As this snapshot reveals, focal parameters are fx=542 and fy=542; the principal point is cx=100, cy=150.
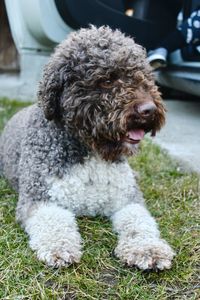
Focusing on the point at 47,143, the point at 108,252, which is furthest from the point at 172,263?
the point at 47,143

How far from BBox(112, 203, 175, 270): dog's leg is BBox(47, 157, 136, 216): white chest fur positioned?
82 millimetres

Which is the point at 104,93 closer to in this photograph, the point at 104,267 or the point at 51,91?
the point at 51,91

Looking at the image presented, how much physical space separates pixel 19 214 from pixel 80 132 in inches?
23.2

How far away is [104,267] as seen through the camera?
257 centimetres

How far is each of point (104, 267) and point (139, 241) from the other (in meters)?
0.22

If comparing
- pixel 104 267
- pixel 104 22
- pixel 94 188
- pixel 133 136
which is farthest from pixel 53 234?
pixel 104 22

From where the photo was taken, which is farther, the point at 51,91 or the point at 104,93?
the point at 51,91

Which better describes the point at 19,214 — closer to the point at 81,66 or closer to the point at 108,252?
the point at 108,252

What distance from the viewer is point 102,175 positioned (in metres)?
3.03

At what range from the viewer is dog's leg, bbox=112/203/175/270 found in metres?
2.50

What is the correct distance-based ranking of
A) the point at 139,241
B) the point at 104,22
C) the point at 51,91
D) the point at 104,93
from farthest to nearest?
the point at 104,22
the point at 51,91
the point at 104,93
the point at 139,241

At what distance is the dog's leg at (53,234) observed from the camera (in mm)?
2559

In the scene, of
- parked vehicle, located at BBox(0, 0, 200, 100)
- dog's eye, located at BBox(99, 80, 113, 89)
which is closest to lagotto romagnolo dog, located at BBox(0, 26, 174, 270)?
dog's eye, located at BBox(99, 80, 113, 89)

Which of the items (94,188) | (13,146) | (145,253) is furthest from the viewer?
(13,146)
